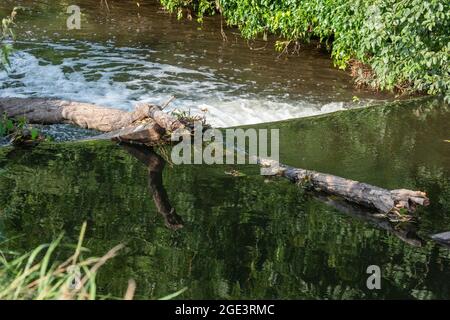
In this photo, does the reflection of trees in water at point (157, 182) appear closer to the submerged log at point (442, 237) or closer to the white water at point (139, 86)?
the white water at point (139, 86)

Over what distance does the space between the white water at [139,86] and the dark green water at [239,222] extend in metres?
1.47

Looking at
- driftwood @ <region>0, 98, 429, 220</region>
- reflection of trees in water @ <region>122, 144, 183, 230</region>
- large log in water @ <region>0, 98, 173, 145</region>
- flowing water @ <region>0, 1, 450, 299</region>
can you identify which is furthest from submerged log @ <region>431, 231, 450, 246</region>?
large log in water @ <region>0, 98, 173, 145</region>

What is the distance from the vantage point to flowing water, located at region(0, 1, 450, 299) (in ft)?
22.5

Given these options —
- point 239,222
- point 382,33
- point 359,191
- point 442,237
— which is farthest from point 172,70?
point 442,237

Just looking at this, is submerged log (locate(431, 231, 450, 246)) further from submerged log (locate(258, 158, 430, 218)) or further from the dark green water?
submerged log (locate(258, 158, 430, 218))

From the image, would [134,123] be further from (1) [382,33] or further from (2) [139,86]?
(1) [382,33]

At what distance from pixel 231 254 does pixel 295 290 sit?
87cm

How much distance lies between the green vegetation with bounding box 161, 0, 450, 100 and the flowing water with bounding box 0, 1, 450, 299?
499mm

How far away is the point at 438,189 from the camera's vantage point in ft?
29.9

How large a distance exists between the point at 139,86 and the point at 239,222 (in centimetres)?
570

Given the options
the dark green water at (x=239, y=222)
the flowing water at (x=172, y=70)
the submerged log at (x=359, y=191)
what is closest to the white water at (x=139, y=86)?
the flowing water at (x=172, y=70)

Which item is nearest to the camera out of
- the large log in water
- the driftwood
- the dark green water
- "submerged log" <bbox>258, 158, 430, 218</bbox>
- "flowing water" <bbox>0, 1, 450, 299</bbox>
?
the dark green water

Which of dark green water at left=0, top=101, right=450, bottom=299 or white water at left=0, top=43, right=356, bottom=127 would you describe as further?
white water at left=0, top=43, right=356, bottom=127
